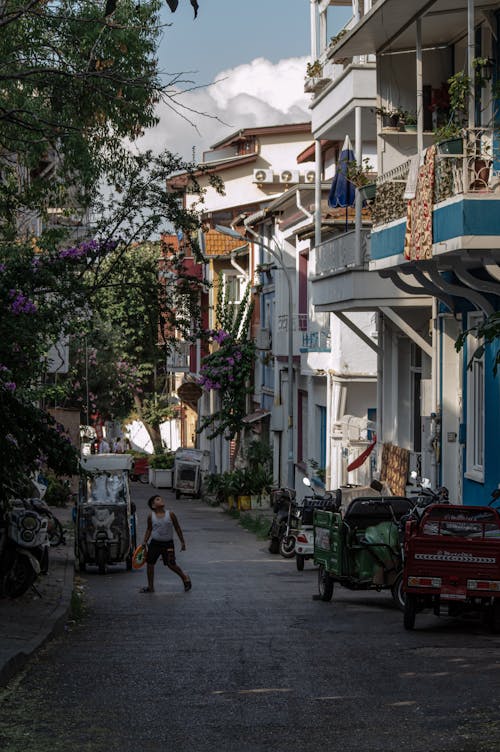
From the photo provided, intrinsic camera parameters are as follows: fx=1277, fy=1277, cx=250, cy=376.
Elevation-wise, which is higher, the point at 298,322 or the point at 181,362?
the point at 181,362

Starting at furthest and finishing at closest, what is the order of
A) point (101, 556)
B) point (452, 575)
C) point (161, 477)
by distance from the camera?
point (161, 477), point (101, 556), point (452, 575)

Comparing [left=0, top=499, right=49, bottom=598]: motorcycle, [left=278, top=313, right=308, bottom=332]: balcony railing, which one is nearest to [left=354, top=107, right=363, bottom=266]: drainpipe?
[left=0, top=499, right=49, bottom=598]: motorcycle

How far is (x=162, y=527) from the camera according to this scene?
64.3ft

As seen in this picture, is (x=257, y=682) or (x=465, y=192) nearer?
(x=257, y=682)

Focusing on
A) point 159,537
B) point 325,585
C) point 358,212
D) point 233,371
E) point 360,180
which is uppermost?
point 360,180

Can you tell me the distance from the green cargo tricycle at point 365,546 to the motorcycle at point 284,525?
8995 millimetres

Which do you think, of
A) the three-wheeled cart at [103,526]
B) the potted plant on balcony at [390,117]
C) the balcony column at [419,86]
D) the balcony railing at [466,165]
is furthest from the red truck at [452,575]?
the three-wheeled cart at [103,526]

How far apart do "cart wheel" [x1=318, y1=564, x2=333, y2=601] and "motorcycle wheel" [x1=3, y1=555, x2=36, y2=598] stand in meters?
3.84

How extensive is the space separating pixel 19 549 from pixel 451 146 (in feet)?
24.4

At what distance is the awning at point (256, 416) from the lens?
144ft

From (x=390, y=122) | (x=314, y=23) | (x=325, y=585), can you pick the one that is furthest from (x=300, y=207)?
(x=325, y=585)

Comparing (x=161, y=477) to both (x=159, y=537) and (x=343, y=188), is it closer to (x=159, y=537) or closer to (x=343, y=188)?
(x=343, y=188)

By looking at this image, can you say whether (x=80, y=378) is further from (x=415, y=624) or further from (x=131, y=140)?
(x=415, y=624)

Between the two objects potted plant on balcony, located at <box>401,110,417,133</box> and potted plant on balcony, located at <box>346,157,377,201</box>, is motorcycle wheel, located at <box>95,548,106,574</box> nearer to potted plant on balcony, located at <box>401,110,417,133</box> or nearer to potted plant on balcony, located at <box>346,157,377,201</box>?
potted plant on balcony, located at <box>346,157,377,201</box>
